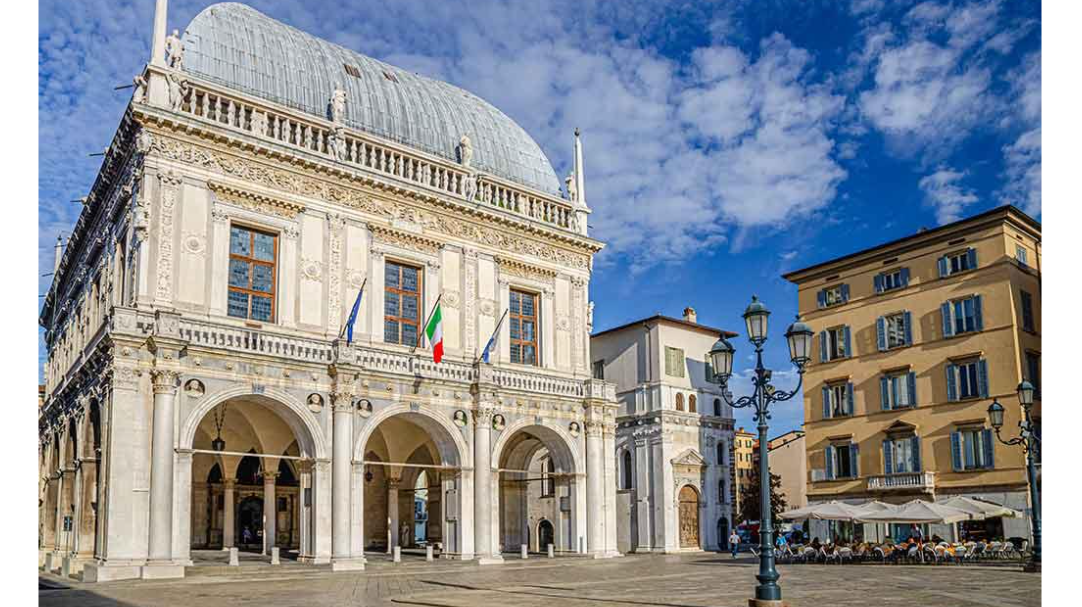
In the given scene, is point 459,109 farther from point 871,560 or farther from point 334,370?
point 871,560

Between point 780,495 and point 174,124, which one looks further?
point 780,495

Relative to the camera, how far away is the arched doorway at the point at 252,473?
29.3m

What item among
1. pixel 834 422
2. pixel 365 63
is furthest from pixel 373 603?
pixel 834 422

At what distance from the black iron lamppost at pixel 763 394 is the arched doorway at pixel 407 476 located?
52.0 feet

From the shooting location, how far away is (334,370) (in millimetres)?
30125

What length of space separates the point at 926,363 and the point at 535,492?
771 inches

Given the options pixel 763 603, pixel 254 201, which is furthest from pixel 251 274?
pixel 763 603

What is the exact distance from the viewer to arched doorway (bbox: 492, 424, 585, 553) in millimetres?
36906

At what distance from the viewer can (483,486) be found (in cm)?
3362

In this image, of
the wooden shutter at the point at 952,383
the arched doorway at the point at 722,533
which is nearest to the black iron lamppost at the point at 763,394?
the wooden shutter at the point at 952,383

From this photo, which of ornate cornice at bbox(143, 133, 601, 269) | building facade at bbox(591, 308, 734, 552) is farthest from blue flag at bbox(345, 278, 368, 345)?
building facade at bbox(591, 308, 734, 552)

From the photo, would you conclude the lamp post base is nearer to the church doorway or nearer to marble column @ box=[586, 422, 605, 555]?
marble column @ box=[586, 422, 605, 555]

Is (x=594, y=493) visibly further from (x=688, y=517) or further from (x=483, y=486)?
(x=688, y=517)
